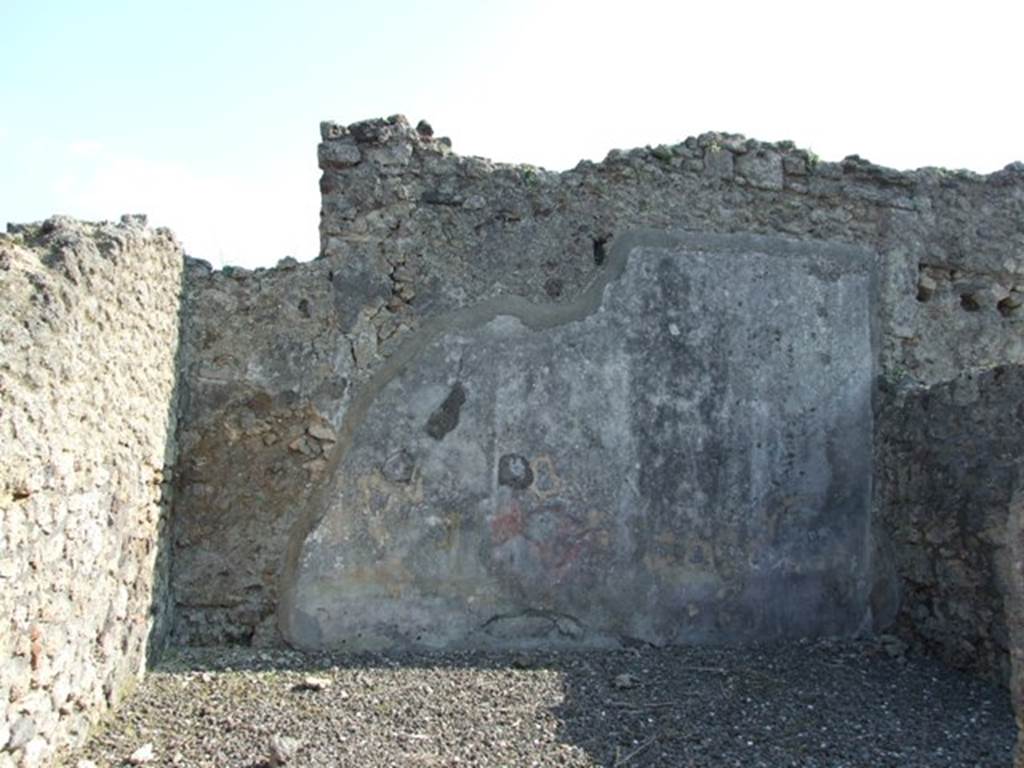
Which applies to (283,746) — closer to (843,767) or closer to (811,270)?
(843,767)

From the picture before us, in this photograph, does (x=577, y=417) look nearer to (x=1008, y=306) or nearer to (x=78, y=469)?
(x=78, y=469)

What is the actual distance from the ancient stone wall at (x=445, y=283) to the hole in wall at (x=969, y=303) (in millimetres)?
29

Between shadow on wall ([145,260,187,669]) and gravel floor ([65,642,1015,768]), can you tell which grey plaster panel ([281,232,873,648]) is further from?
shadow on wall ([145,260,187,669])

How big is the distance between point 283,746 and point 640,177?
11.3ft

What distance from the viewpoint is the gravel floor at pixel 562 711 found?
11.6 feet

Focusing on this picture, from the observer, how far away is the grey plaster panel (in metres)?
4.95

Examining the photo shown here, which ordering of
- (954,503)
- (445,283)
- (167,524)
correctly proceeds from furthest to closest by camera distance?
(445,283) < (954,503) < (167,524)

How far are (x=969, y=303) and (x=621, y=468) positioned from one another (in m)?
2.44

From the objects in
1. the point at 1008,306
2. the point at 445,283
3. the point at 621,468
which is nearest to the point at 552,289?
the point at 445,283

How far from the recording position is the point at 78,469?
3422mm

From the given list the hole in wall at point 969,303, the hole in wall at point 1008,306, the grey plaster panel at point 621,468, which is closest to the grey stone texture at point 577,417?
the grey plaster panel at point 621,468

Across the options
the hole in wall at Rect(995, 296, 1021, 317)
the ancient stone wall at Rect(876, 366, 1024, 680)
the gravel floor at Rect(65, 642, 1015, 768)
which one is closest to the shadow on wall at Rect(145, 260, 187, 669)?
the gravel floor at Rect(65, 642, 1015, 768)

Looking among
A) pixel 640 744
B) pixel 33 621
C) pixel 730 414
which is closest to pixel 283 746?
pixel 33 621

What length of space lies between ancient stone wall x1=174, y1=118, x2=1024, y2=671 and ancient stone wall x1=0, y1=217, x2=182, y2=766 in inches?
12.5
